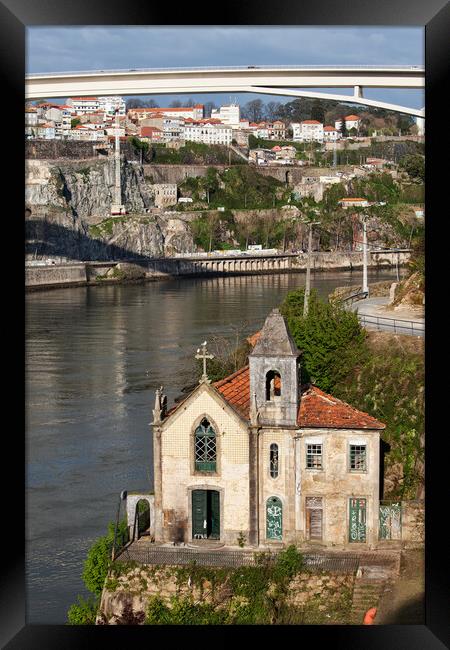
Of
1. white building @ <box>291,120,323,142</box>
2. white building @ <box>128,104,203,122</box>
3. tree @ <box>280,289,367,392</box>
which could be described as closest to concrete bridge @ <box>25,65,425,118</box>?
tree @ <box>280,289,367,392</box>

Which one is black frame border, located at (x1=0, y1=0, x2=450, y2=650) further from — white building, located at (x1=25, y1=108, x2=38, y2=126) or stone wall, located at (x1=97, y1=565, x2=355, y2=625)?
white building, located at (x1=25, y1=108, x2=38, y2=126)

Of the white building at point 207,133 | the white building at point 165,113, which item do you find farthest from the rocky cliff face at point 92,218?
the white building at point 165,113

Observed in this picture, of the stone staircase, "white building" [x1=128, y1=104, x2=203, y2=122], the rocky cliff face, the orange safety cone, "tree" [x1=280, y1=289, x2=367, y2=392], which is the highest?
"white building" [x1=128, y1=104, x2=203, y2=122]

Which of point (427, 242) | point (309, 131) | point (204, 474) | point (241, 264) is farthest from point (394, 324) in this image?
point (309, 131)

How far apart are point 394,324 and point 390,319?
0.29 metres

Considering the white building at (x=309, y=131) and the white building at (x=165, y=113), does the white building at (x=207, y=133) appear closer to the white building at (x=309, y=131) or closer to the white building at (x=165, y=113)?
the white building at (x=165, y=113)

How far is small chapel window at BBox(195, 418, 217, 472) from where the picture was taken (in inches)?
238

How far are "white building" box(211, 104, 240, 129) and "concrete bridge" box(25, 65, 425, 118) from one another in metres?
40.9

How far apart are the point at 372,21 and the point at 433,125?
357 millimetres

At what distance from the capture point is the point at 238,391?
6418 millimetres

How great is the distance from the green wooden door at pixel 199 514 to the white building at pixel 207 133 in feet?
151

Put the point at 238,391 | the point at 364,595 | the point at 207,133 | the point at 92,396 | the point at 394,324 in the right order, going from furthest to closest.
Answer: the point at 207,133, the point at 92,396, the point at 394,324, the point at 238,391, the point at 364,595

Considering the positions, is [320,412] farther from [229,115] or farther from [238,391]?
[229,115]

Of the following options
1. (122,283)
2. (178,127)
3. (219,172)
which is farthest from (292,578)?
(178,127)
